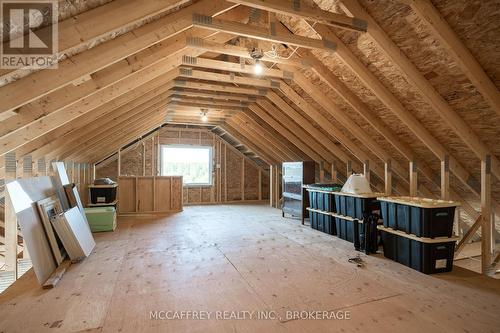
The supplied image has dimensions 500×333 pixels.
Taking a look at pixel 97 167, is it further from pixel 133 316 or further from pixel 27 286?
pixel 133 316

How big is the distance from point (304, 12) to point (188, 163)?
23.8ft

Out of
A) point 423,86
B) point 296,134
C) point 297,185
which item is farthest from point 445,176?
point 297,185

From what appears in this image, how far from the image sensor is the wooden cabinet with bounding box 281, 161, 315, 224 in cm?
597

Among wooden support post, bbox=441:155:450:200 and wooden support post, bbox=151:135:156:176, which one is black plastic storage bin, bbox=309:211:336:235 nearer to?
wooden support post, bbox=441:155:450:200

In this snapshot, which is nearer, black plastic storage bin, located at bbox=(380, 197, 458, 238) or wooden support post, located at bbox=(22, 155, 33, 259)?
black plastic storage bin, located at bbox=(380, 197, 458, 238)

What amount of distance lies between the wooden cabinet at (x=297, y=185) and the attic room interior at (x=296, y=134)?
680 millimetres

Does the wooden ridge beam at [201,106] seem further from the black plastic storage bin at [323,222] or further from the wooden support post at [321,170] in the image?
the black plastic storage bin at [323,222]

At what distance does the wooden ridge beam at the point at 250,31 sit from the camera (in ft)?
7.95

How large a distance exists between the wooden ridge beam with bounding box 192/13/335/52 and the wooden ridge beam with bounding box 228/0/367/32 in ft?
1.12

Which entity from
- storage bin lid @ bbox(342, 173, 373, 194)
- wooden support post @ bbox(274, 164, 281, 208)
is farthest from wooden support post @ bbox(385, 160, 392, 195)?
wooden support post @ bbox(274, 164, 281, 208)

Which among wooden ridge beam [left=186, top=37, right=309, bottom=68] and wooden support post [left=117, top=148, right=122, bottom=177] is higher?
wooden ridge beam [left=186, top=37, right=309, bottom=68]

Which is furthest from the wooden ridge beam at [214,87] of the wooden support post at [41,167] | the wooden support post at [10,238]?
the wooden support post at [10,238]

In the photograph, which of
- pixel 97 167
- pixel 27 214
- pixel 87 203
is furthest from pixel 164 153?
pixel 27 214

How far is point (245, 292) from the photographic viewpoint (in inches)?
98.5
